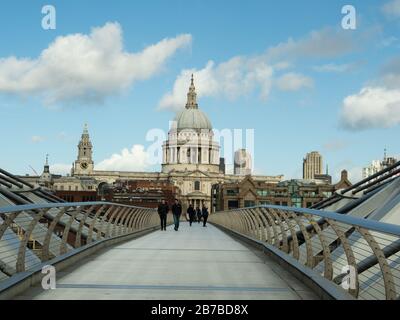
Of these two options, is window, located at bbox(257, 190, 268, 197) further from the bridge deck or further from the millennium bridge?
the bridge deck

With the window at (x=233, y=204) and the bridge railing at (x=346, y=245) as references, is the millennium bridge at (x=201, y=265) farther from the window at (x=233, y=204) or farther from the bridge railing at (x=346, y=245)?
the window at (x=233, y=204)

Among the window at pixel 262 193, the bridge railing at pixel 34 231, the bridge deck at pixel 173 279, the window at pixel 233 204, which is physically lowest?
the window at pixel 233 204

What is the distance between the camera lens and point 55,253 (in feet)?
43.2

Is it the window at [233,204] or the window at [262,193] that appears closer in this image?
the window at [233,204]

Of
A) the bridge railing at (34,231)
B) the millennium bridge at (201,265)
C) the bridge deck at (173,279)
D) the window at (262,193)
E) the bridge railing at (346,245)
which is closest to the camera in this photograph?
the bridge railing at (346,245)

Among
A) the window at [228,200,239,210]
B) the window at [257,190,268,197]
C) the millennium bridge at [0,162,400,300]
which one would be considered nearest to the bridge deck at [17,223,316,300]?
the millennium bridge at [0,162,400,300]

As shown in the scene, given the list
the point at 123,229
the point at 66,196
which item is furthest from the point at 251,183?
the point at 123,229

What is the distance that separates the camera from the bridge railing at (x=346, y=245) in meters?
7.16

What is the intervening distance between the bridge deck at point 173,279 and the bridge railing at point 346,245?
571 mm

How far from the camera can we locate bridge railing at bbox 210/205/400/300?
23.5 feet

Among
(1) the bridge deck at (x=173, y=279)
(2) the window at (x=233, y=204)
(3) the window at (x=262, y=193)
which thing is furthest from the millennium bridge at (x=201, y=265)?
(3) the window at (x=262, y=193)

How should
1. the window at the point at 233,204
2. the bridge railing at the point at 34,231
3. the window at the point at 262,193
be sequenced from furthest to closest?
the window at the point at 262,193, the window at the point at 233,204, the bridge railing at the point at 34,231

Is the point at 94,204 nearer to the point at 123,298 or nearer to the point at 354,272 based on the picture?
the point at 123,298

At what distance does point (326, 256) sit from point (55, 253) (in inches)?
208
